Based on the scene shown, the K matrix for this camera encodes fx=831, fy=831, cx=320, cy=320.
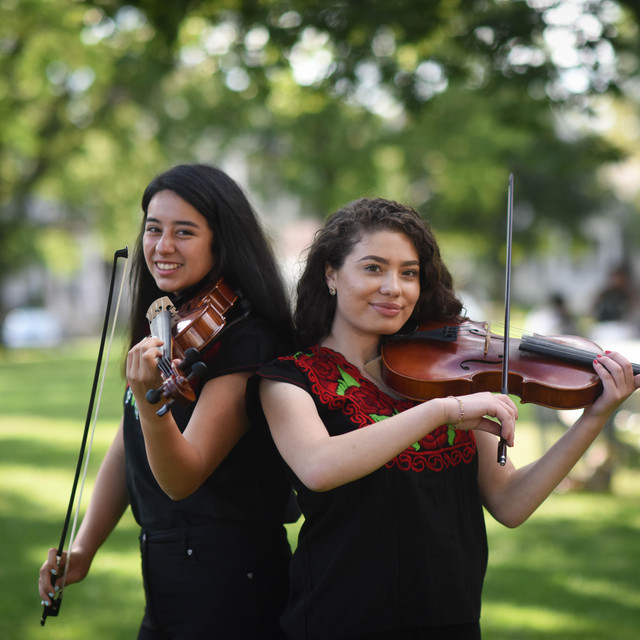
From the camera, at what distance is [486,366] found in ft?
7.39

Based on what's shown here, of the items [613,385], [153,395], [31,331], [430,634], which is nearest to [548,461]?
[613,385]

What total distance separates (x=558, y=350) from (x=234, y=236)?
0.95m

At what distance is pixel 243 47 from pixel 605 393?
4.96 m

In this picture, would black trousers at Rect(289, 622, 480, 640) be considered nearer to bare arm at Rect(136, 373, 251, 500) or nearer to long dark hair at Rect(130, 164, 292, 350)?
bare arm at Rect(136, 373, 251, 500)

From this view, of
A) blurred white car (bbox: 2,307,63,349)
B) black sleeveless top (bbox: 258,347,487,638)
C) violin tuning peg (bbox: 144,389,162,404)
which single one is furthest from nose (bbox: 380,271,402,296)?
blurred white car (bbox: 2,307,63,349)

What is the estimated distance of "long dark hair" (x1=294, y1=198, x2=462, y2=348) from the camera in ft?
7.06

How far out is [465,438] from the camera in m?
2.11

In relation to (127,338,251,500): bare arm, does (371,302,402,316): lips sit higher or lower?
higher

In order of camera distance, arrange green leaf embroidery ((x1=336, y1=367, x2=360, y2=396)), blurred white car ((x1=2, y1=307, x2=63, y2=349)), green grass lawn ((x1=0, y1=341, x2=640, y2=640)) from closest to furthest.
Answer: green leaf embroidery ((x1=336, y1=367, x2=360, y2=396)) → green grass lawn ((x1=0, y1=341, x2=640, y2=640)) → blurred white car ((x1=2, y1=307, x2=63, y2=349))

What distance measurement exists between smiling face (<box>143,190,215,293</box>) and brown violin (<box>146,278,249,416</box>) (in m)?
0.06

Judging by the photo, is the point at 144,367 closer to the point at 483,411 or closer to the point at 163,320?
the point at 163,320

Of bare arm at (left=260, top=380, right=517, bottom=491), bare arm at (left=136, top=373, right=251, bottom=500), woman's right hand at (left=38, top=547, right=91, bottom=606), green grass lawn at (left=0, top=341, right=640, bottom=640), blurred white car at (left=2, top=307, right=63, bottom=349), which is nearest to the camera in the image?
bare arm at (left=260, top=380, right=517, bottom=491)

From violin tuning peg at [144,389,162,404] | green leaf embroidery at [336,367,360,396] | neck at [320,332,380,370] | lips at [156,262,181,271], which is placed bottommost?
violin tuning peg at [144,389,162,404]

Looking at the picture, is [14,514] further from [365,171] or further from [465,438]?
[365,171]
